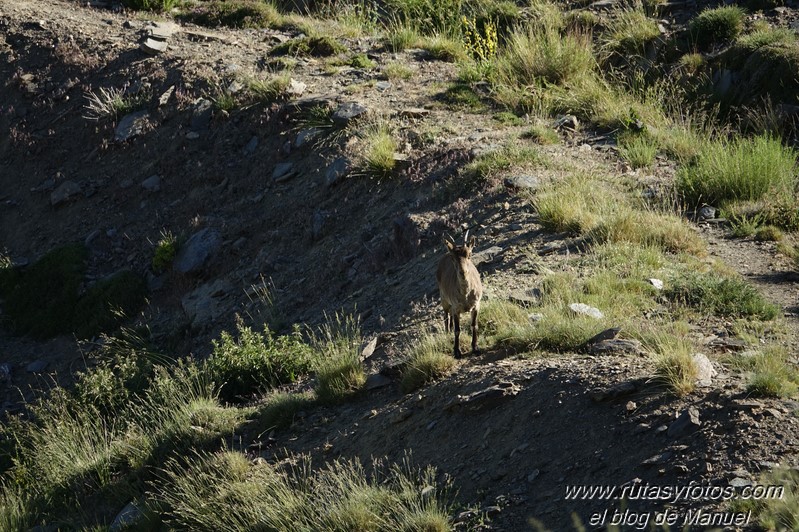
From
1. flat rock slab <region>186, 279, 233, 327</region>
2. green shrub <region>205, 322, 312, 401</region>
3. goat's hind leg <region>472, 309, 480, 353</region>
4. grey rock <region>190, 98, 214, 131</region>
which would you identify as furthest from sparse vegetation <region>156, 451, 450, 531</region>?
grey rock <region>190, 98, 214, 131</region>

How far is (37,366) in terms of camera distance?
13.6 m

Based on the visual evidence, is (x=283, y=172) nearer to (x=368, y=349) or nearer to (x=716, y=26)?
(x=368, y=349)

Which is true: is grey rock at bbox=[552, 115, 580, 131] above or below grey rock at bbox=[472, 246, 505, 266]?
above

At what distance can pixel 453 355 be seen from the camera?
868cm

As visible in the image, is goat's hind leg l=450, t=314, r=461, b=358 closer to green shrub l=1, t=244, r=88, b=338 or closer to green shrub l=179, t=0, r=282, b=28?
green shrub l=1, t=244, r=88, b=338

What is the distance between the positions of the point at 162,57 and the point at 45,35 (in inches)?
139

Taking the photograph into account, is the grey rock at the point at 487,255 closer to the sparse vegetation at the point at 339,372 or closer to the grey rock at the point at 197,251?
the sparse vegetation at the point at 339,372

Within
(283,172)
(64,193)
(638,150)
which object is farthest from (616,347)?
(64,193)

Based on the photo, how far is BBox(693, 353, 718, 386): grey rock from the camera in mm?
6930

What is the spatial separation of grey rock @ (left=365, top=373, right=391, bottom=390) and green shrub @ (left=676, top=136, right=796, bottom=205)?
5.33 metres

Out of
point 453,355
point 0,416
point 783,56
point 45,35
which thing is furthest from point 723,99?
point 45,35

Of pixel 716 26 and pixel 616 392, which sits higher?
pixel 716 26

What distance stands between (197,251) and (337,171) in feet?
8.22

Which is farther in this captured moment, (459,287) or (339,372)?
(339,372)
